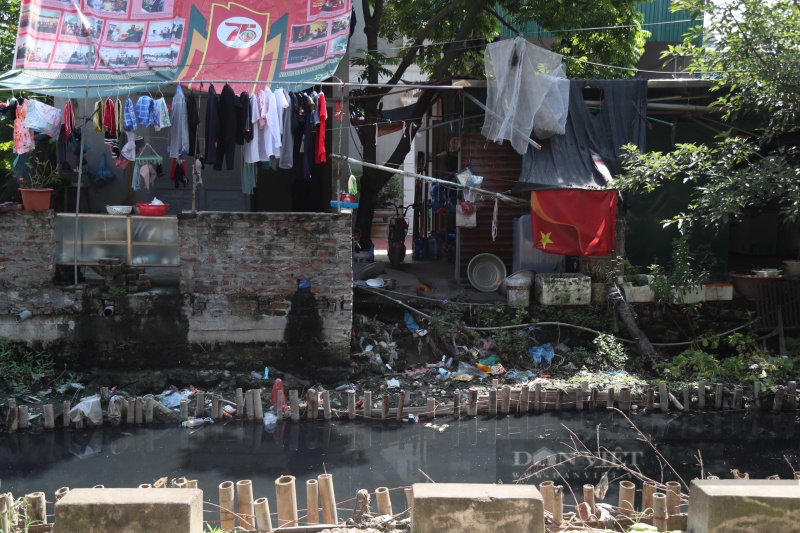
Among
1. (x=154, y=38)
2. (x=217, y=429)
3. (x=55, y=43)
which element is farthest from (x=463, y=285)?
(x=55, y=43)

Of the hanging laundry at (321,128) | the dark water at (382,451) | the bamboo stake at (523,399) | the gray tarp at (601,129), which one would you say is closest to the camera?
the dark water at (382,451)

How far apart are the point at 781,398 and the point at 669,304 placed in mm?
2077

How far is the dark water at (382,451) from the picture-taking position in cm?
693

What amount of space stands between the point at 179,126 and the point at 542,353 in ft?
17.9

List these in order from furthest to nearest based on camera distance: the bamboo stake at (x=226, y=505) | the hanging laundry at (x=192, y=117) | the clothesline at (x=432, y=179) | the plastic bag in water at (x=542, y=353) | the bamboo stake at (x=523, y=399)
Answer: the plastic bag in water at (x=542, y=353) < the clothesline at (x=432, y=179) < the hanging laundry at (x=192, y=117) < the bamboo stake at (x=523, y=399) < the bamboo stake at (x=226, y=505)

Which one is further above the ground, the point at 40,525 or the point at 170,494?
the point at 170,494

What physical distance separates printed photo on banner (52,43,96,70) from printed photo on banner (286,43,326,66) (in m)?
2.48

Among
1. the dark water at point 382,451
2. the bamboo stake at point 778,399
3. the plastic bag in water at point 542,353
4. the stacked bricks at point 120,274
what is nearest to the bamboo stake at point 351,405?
the dark water at point 382,451

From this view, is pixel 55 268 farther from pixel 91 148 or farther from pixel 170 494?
pixel 170 494

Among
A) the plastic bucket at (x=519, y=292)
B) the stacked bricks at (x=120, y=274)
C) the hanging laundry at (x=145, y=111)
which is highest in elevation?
the hanging laundry at (x=145, y=111)

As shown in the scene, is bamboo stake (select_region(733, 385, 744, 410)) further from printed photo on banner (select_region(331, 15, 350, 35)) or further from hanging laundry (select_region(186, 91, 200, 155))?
hanging laundry (select_region(186, 91, 200, 155))

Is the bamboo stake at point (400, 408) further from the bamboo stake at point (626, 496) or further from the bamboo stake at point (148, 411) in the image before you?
the bamboo stake at point (626, 496)

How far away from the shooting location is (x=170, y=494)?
381cm

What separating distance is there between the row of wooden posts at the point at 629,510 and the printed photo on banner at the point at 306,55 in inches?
251
